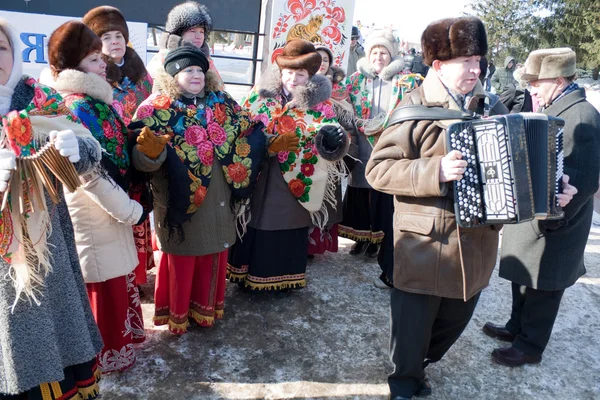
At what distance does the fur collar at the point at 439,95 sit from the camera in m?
2.09

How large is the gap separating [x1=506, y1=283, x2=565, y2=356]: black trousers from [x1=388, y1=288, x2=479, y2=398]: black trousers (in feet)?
1.94

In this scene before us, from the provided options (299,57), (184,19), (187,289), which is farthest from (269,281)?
(184,19)

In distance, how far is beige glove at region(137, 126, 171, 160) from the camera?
2.21m

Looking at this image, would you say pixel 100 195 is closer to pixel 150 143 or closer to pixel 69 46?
pixel 150 143

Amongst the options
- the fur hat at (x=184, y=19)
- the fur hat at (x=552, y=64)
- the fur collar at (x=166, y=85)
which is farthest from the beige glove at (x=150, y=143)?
the fur hat at (x=552, y=64)

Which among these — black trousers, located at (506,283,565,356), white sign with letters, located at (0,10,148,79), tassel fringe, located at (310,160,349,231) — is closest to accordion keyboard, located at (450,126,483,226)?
black trousers, located at (506,283,565,356)

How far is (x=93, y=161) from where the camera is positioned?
5.96 ft

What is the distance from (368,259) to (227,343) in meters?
1.74

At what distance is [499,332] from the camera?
308 centimetres

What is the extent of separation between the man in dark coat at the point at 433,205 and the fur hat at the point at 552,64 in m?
0.47

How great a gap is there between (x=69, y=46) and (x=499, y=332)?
9.78 ft

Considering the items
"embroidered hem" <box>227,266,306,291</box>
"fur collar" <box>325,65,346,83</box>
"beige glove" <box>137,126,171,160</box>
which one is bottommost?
"embroidered hem" <box>227,266,306,291</box>

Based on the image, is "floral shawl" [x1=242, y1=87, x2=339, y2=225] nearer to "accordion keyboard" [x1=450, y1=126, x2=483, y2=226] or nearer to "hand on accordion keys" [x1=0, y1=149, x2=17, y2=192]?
"accordion keyboard" [x1=450, y1=126, x2=483, y2=226]

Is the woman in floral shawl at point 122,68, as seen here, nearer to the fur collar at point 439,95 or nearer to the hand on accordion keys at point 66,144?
the hand on accordion keys at point 66,144
